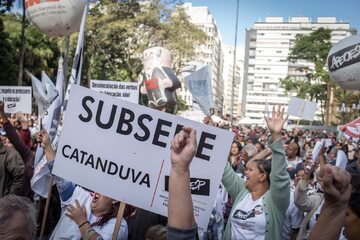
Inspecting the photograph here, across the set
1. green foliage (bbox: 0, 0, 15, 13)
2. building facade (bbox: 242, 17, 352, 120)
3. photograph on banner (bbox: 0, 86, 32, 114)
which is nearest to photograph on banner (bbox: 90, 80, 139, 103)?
photograph on banner (bbox: 0, 86, 32, 114)

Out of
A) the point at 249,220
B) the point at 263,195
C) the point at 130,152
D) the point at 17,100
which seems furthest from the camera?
the point at 17,100

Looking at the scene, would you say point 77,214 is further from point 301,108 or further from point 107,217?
point 301,108

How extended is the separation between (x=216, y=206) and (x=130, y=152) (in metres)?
1.57

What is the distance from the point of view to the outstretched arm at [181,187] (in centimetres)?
159

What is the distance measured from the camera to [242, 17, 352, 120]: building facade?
11731 centimetres

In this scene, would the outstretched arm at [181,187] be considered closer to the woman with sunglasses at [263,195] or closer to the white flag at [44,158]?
the woman with sunglasses at [263,195]

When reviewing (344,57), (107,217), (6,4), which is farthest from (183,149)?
(6,4)

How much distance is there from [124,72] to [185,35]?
208 inches

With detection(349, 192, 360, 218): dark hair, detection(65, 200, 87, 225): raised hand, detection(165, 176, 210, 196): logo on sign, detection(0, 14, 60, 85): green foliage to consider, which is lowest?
detection(65, 200, 87, 225): raised hand

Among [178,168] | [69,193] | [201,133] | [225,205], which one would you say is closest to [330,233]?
[178,168]

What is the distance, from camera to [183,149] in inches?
66.8

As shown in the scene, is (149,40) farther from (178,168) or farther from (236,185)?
(178,168)

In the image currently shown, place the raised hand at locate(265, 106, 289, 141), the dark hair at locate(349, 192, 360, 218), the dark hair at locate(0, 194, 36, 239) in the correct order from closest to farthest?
the dark hair at locate(0, 194, 36, 239) → the dark hair at locate(349, 192, 360, 218) → the raised hand at locate(265, 106, 289, 141)

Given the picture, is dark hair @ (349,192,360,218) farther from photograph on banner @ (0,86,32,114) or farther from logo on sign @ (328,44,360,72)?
photograph on banner @ (0,86,32,114)
